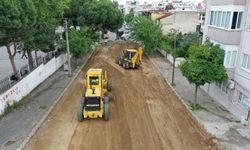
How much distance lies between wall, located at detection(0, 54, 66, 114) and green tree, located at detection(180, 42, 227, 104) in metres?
13.3

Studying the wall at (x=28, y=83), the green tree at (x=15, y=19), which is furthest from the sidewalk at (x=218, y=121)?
the green tree at (x=15, y=19)

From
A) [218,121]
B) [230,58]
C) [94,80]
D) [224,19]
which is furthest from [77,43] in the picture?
[218,121]

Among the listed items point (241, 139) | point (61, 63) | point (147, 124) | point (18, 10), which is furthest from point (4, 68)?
point (241, 139)

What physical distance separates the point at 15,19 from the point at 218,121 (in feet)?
49.5

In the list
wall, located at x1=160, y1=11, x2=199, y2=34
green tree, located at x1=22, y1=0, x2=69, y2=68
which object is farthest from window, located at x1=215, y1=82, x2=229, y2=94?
wall, located at x1=160, y1=11, x2=199, y2=34

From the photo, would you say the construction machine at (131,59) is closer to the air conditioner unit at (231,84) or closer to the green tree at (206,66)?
the green tree at (206,66)

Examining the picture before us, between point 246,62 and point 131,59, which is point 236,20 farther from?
point 131,59

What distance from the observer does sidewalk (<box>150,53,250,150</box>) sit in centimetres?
1475

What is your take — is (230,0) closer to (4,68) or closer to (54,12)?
(54,12)

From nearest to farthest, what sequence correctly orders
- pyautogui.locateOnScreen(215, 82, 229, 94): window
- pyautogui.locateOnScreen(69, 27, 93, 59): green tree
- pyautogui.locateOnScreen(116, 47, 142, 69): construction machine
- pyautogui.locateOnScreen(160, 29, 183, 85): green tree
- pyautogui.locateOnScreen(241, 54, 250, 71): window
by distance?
pyautogui.locateOnScreen(241, 54, 250, 71): window, pyautogui.locateOnScreen(215, 82, 229, 94): window, pyautogui.locateOnScreen(69, 27, 93, 59): green tree, pyautogui.locateOnScreen(116, 47, 142, 69): construction machine, pyautogui.locateOnScreen(160, 29, 183, 85): green tree

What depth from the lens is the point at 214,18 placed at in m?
21.2

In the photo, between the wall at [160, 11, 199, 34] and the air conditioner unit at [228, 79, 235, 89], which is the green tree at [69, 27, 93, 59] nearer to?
the air conditioner unit at [228, 79, 235, 89]

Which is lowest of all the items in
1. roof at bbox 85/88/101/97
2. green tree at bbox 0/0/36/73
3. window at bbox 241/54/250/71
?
roof at bbox 85/88/101/97

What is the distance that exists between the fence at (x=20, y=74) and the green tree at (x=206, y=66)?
1356cm
